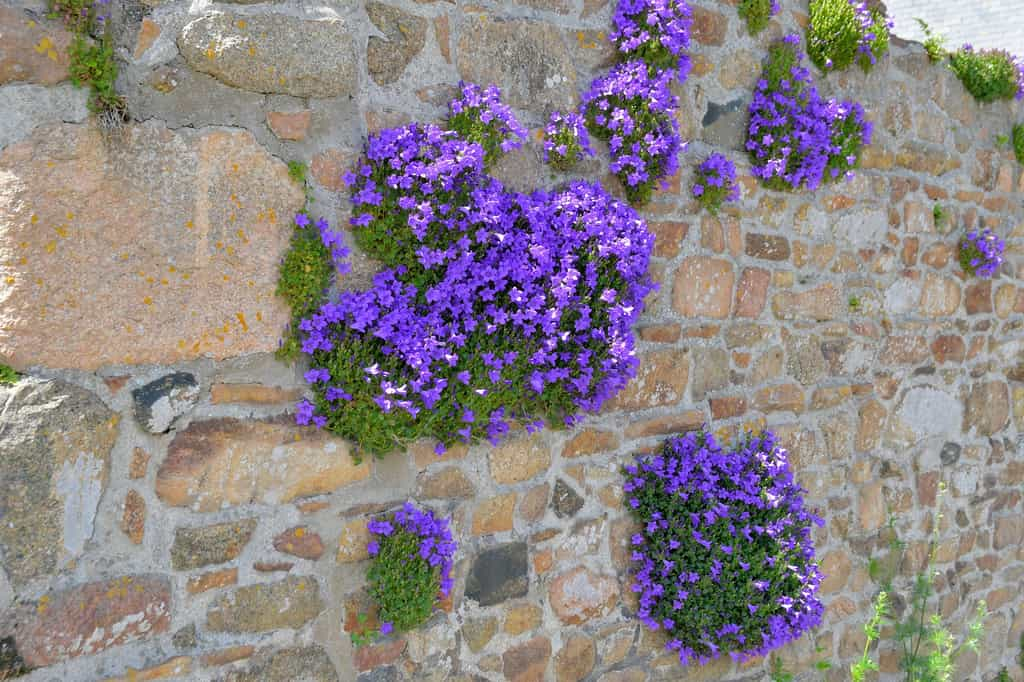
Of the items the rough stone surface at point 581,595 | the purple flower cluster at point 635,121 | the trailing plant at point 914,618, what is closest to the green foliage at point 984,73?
the trailing plant at point 914,618

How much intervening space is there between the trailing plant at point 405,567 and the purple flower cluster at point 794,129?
6.20 ft

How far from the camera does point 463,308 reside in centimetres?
242

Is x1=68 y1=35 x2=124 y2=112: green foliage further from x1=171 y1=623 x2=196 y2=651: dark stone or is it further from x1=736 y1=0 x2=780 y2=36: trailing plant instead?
x1=736 y1=0 x2=780 y2=36: trailing plant

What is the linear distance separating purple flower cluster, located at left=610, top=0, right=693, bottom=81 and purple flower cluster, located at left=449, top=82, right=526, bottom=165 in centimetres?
59

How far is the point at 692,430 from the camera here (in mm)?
3180

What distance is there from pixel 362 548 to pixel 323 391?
0.46 m

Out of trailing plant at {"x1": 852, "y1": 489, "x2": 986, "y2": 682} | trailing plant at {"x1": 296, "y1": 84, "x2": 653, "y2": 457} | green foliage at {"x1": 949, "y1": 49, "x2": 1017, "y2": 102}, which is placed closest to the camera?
trailing plant at {"x1": 296, "y1": 84, "x2": 653, "y2": 457}

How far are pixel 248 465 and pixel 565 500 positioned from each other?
3.51 ft

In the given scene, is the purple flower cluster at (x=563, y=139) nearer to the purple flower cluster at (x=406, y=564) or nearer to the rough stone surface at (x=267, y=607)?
the purple flower cluster at (x=406, y=564)

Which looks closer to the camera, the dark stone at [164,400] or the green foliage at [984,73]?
the dark stone at [164,400]

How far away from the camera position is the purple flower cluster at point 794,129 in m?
3.31

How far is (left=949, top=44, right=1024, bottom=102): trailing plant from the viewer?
423cm

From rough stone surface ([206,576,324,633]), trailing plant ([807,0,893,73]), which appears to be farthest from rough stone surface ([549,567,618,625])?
trailing plant ([807,0,893,73])

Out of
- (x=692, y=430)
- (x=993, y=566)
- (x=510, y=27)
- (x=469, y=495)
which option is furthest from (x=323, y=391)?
(x=993, y=566)
